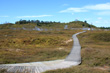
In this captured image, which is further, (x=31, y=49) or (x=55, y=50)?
(x=31, y=49)

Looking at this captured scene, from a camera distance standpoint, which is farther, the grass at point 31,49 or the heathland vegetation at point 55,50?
the grass at point 31,49

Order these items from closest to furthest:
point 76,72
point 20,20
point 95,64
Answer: point 76,72 → point 95,64 → point 20,20

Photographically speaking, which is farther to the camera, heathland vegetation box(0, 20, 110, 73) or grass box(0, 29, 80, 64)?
grass box(0, 29, 80, 64)

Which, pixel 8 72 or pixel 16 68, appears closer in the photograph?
pixel 8 72

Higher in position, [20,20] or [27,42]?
[20,20]

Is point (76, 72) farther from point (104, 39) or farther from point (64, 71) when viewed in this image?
point (104, 39)

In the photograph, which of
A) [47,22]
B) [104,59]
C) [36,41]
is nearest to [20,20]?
[47,22]

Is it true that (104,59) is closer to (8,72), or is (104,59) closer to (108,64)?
(108,64)

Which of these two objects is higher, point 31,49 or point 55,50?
point 55,50

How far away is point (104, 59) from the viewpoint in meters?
14.1

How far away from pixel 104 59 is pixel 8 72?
853cm

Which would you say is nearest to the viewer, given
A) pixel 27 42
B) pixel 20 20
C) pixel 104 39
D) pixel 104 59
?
pixel 104 59

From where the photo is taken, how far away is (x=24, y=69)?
1039 cm

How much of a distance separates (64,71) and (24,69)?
2780 millimetres
